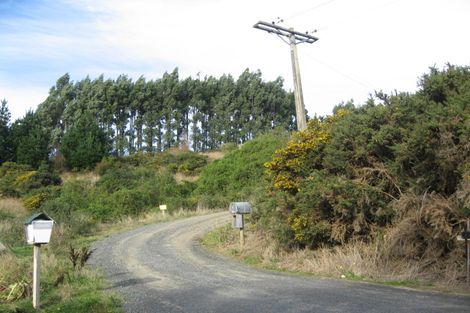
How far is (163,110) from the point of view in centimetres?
6166

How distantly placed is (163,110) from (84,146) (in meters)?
13.9

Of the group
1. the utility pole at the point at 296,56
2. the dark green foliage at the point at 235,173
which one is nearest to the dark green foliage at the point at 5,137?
the dark green foliage at the point at 235,173

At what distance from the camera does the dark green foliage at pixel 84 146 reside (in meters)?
49.7

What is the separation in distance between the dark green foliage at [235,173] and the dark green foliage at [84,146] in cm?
1437

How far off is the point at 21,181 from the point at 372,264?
36.1m

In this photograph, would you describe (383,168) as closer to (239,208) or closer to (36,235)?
(239,208)

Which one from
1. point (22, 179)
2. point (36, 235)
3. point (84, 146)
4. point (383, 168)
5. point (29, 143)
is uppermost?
point (29, 143)

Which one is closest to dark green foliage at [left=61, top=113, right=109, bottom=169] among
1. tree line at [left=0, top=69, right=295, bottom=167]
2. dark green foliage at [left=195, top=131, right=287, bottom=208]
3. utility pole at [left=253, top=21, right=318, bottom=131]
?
tree line at [left=0, top=69, right=295, bottom=167]

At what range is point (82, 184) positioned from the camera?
139ft

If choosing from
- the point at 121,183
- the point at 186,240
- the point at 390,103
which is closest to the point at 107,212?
the point at 121,183

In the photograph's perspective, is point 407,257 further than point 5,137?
No

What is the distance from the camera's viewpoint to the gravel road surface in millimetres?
8593

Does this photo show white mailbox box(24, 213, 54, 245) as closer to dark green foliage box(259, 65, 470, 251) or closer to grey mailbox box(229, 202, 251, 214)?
dark green foliage box(259, 65, 470, 251)

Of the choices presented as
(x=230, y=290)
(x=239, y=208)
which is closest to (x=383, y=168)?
(x=239, y=208)
